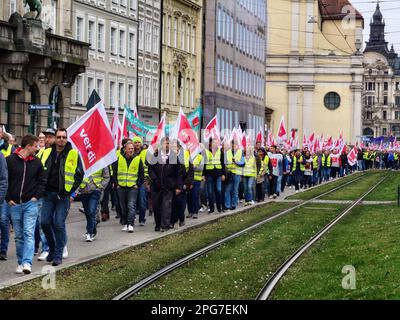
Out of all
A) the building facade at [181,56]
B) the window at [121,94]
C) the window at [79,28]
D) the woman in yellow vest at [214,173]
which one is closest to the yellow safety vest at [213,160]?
the woman in yellow vest at [214,173]

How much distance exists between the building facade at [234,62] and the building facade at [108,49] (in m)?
13.7

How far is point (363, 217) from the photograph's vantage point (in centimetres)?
2838

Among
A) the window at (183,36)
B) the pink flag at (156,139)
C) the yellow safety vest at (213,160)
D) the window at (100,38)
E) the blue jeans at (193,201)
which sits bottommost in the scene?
the blue jeans at (193,201)

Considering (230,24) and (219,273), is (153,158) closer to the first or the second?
(219,273)

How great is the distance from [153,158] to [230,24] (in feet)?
185

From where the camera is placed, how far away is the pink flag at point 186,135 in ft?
86.6

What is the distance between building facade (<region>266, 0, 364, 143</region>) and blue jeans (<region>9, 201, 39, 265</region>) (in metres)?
101

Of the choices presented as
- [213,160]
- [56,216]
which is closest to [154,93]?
[213,160]

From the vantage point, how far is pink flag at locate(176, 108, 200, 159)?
26406mm

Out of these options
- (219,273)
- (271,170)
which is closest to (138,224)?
(219,273)

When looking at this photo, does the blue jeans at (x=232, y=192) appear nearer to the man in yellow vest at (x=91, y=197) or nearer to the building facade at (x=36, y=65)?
the building facade at (x=36, y=65)

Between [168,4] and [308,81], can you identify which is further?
[308,81]

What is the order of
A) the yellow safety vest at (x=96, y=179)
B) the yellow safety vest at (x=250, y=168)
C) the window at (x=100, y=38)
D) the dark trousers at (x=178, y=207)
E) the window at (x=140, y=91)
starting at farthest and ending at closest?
the window at (x=140, y=91), the window at (x=100, y=38), the yellow safety vest at (x=250, y=168), the dark trousers at (x=178, y=207), the yellow safety vest at (x=96, y=179)

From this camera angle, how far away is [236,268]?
1675 centimetres
